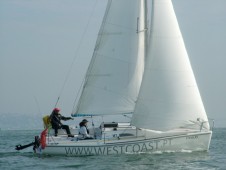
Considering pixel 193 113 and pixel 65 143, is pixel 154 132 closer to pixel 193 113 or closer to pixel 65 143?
pixel 193 113

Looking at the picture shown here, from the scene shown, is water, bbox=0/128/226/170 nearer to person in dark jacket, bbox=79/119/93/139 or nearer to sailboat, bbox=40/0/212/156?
sailboat, bbox=40/0/212/156

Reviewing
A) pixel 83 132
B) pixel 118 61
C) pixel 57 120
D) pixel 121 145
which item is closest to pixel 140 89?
pixel 118 61

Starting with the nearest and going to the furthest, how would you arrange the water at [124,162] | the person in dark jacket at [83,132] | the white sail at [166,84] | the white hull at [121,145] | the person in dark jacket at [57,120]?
the water at [124,162] → the white hull at [121,145] → the white sail at [166,84] → the person in dark jacket at [83,132] → the person in dark jacket at [57,120]

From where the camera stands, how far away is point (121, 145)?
2866 cm

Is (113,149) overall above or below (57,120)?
below

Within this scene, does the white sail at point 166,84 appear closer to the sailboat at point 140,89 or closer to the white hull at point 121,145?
the sailboat at point 140,89

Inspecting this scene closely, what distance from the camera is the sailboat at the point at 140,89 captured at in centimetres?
2897

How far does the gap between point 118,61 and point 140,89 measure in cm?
191

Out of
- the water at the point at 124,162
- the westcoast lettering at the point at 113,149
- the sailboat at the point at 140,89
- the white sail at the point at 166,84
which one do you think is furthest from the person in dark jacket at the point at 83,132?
the white sail at the point at 166,84

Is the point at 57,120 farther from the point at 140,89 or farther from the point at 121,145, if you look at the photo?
the point at 140,89

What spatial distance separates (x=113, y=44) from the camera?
30422 millimetres

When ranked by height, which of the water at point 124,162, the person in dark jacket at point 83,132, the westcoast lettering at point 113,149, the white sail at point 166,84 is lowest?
the water at point 124,162

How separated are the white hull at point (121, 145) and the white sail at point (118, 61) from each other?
206 cm

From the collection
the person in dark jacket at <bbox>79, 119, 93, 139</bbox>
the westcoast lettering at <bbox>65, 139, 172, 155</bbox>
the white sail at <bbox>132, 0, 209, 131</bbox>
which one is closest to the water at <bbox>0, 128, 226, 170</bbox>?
the westcoast lettering at <bbox>65, 139, 172, 155</bbox>
